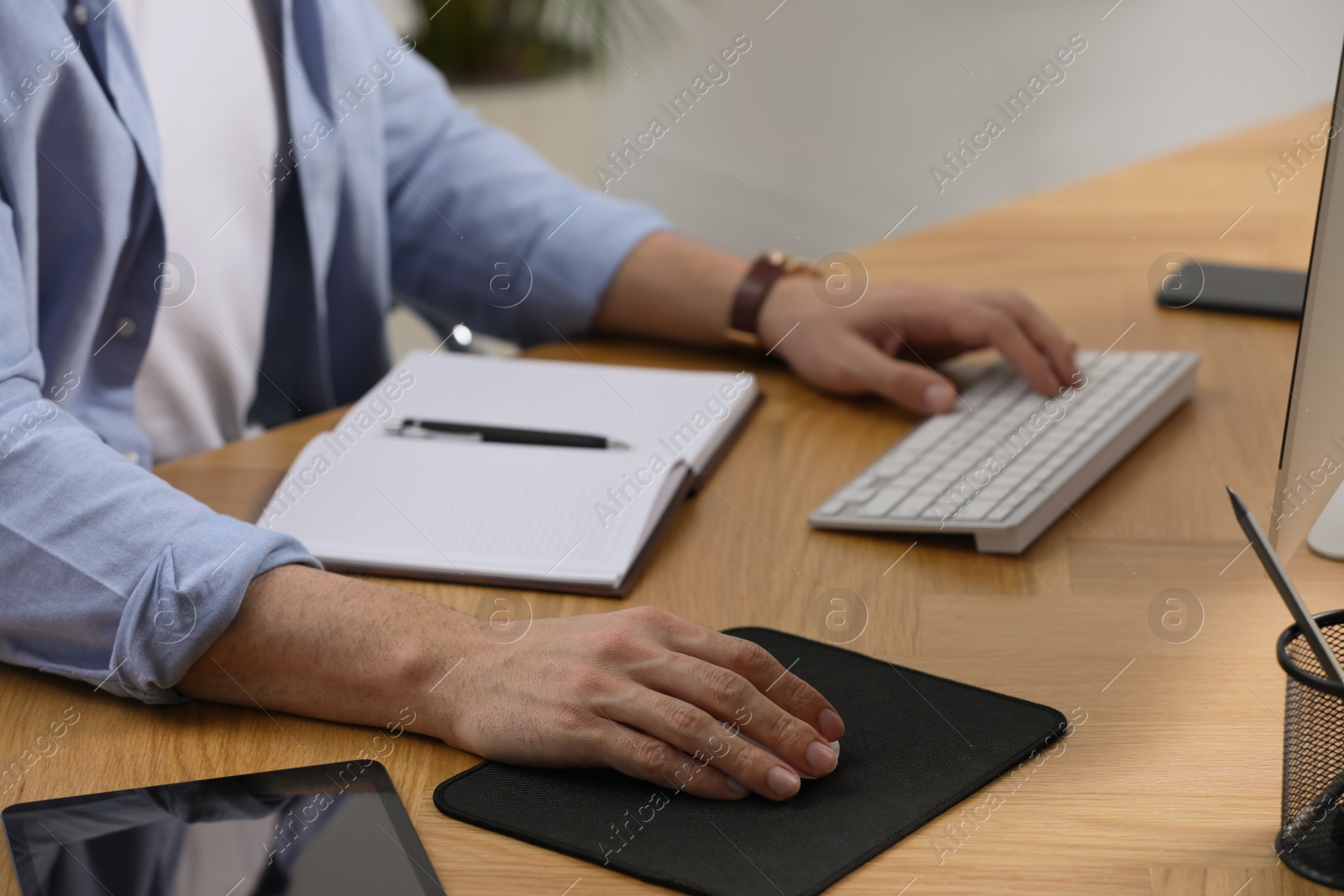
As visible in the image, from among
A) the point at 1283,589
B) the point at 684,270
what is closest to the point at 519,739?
the point at 1283,589

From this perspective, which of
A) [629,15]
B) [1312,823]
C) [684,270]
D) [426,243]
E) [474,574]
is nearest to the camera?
[1312,823]

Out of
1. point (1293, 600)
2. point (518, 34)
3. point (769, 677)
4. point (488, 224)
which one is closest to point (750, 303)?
point (488, 224)

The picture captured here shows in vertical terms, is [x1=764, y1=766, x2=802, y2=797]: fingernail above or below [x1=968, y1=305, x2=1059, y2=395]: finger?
below

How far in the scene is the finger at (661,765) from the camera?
69 centimetres

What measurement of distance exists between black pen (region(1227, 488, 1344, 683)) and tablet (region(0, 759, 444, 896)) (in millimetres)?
430

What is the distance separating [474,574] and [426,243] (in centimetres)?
66

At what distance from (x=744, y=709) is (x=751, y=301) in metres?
0.67

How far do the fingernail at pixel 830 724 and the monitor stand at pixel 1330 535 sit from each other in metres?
0.42

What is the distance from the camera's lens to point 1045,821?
2.20ft

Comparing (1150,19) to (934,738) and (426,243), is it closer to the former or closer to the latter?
(426,243)

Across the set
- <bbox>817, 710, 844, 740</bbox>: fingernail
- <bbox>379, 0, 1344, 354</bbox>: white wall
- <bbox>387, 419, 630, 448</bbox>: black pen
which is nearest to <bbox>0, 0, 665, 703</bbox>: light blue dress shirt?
<bbox>387, 419, 630, 448</bbox>: black pen

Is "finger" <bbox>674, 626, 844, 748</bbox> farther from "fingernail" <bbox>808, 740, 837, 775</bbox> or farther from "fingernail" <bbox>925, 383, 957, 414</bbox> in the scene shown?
"fingernail" <bbox>925, 383, 957, 414</bbox>

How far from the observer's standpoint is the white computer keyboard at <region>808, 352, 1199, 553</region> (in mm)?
954

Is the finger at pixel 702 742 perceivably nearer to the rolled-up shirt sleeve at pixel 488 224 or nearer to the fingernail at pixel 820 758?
the fingernail at pixel 820 758
